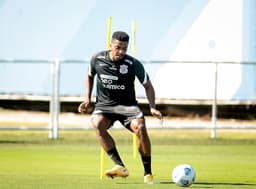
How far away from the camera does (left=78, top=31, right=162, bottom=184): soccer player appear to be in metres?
13.8

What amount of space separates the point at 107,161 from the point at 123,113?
5.08 meters

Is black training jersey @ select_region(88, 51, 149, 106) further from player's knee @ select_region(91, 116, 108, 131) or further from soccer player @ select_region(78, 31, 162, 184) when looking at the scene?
player's knee @ select_region(91, 116, 108, 131)

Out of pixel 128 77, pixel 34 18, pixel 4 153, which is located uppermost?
pixel 34 18

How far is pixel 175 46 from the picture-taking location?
29.3 meters

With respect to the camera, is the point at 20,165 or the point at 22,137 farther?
the point at 22,137

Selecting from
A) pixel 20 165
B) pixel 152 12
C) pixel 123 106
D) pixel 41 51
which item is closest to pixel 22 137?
pixel 41 51

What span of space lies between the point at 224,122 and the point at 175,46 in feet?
11.5

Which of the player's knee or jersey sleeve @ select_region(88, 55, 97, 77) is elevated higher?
jersey sleeve @ select_region(88, 55, 97, 77)

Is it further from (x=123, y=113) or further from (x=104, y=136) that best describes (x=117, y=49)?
(x=104, y=136)

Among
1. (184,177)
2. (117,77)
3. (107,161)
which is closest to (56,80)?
(107,161)

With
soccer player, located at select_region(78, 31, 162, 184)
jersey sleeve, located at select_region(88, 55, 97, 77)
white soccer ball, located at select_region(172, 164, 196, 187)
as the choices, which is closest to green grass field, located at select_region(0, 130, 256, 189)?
white soccer ball, located at select_region(172, 164, 196, 187)

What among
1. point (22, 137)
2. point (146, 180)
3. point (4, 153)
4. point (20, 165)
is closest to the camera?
point (146, 180)

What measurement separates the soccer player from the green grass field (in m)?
0.51

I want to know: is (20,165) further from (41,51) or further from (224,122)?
(224,122)
